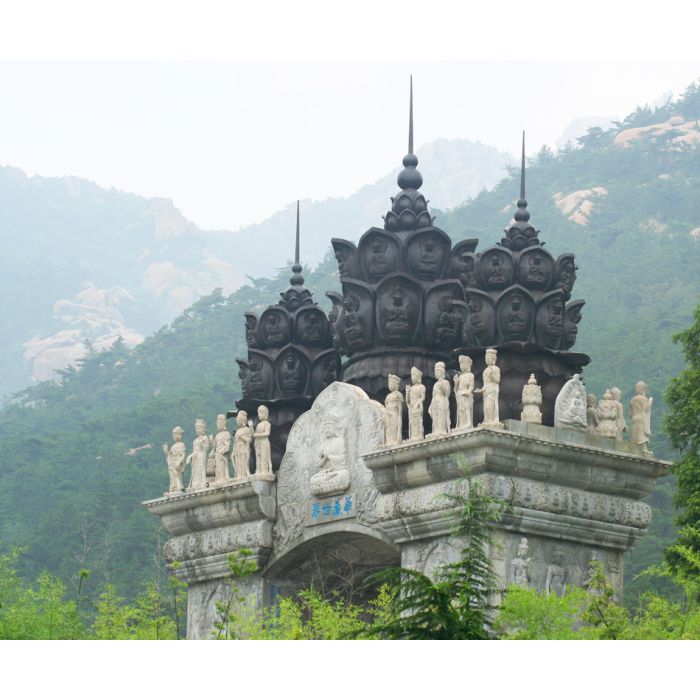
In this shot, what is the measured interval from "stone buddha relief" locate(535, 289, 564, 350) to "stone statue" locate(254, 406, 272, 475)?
3.85 meters

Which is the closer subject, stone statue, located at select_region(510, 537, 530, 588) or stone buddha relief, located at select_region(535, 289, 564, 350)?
stone statue, located at select_region(510, 537, 530, 588)

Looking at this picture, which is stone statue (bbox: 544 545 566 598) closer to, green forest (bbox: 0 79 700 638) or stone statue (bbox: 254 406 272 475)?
stone statue (bbox: 254 406 272 475)

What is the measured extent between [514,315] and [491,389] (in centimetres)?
171

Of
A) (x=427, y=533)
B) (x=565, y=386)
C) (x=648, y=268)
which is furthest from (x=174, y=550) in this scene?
(x=648, y=268)

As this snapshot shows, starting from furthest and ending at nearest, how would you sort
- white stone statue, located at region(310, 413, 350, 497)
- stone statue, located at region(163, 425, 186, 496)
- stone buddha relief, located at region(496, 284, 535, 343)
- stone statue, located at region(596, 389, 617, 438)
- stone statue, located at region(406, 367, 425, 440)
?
stone statue, located at region(163, 425, 186, 496), white stone statue, located at region(310, 413, 350, 497), stone buddha relief, located at region(496, 284, 535, 343), stone statue, located at region(596, 389, 617, 438), stone statue, located at region(406, 367, 425, 440)

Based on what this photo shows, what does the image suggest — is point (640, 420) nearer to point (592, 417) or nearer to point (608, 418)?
point (608, 418)

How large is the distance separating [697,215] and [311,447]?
139 feet

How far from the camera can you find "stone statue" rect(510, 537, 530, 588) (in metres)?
22.5

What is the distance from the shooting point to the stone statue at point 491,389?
22.8 meters

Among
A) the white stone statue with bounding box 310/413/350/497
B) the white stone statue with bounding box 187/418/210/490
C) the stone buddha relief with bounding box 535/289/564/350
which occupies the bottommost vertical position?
the white stone statue with bounding box 310/413/350/497

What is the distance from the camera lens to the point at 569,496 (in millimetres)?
23266

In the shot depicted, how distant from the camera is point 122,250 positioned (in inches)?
4683

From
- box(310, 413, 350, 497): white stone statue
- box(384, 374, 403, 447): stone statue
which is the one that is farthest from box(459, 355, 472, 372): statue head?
box(310, 413, 350, 497): white stone statue

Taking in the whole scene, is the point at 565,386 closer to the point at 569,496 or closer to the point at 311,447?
the point at 569,496
